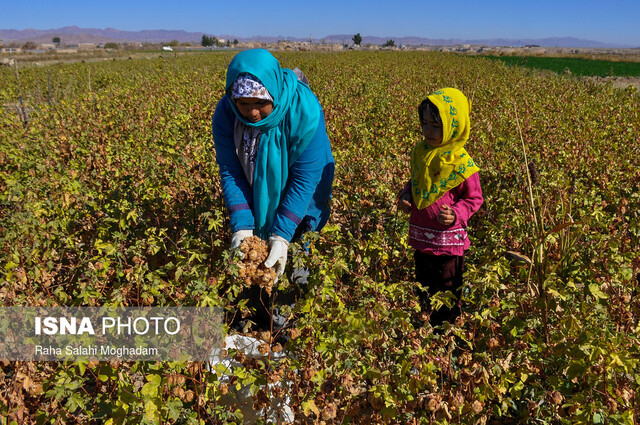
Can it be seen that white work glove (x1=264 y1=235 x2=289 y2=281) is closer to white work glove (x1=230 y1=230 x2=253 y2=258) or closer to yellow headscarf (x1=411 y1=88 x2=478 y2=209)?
white work glove (x1=230 y1=230 x2=253 y2=258)

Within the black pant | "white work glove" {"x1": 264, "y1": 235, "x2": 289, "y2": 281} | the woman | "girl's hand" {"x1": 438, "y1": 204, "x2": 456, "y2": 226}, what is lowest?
the black pant

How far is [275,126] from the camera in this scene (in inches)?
73.9

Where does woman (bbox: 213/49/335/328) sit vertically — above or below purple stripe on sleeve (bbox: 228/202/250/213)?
above

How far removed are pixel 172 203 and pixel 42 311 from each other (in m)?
1.48

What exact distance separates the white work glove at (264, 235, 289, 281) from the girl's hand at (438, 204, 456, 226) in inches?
28.5

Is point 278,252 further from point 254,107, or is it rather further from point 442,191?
point 442,191

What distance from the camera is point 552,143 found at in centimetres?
451

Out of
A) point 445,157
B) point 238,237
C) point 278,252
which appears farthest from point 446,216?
point 238,237

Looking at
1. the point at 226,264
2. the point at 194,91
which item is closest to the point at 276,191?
the point at 226,264

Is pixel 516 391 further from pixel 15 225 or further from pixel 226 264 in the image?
pixel 15 225

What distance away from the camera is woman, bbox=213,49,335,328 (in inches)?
68.3

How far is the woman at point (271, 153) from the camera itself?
68.3 inches

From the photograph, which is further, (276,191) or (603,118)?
(603,118)

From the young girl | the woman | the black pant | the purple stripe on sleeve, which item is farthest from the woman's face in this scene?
the black pant
